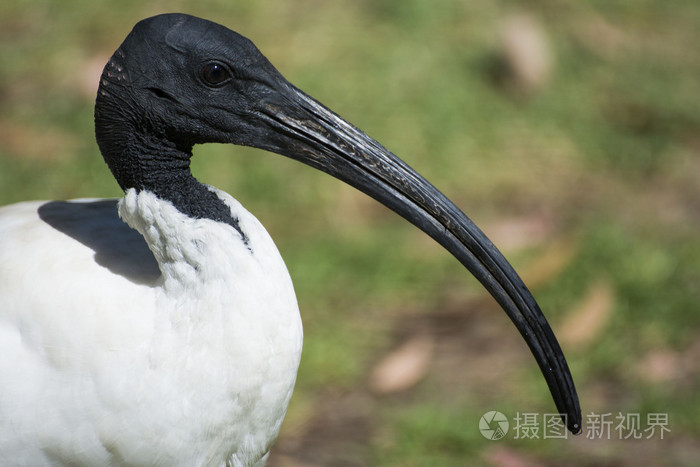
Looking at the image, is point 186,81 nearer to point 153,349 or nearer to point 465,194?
point 153,349

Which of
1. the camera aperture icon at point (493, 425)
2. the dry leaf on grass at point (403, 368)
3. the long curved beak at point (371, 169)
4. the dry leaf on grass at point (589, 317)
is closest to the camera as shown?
the long curved beak at point (371, 169)

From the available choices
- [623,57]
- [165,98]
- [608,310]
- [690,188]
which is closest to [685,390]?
[608,310]

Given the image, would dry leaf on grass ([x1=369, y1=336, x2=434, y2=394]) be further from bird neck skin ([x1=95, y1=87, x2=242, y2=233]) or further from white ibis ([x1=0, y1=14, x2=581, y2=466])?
bird neck skin ([x1=95, y1=87, x2=242, y2=233])

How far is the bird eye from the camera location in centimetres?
246

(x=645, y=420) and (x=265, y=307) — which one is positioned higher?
(x=645, y=420)

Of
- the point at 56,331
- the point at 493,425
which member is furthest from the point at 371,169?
the point at 493,425

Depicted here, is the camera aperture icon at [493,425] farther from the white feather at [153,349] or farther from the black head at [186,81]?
the black head at [186,81]

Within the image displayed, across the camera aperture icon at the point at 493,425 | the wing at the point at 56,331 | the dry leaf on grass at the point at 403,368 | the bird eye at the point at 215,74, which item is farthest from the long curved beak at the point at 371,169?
the dry leaf on grass at the point at 403,368

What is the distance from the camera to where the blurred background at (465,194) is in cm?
411

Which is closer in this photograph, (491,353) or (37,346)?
(37,346)

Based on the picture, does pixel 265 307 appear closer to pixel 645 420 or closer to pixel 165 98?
pixel 165 98

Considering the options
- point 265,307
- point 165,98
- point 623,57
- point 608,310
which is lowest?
point 265,307

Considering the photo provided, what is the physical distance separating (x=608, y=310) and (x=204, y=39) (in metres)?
2.99

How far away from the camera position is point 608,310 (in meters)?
→ 4.66
